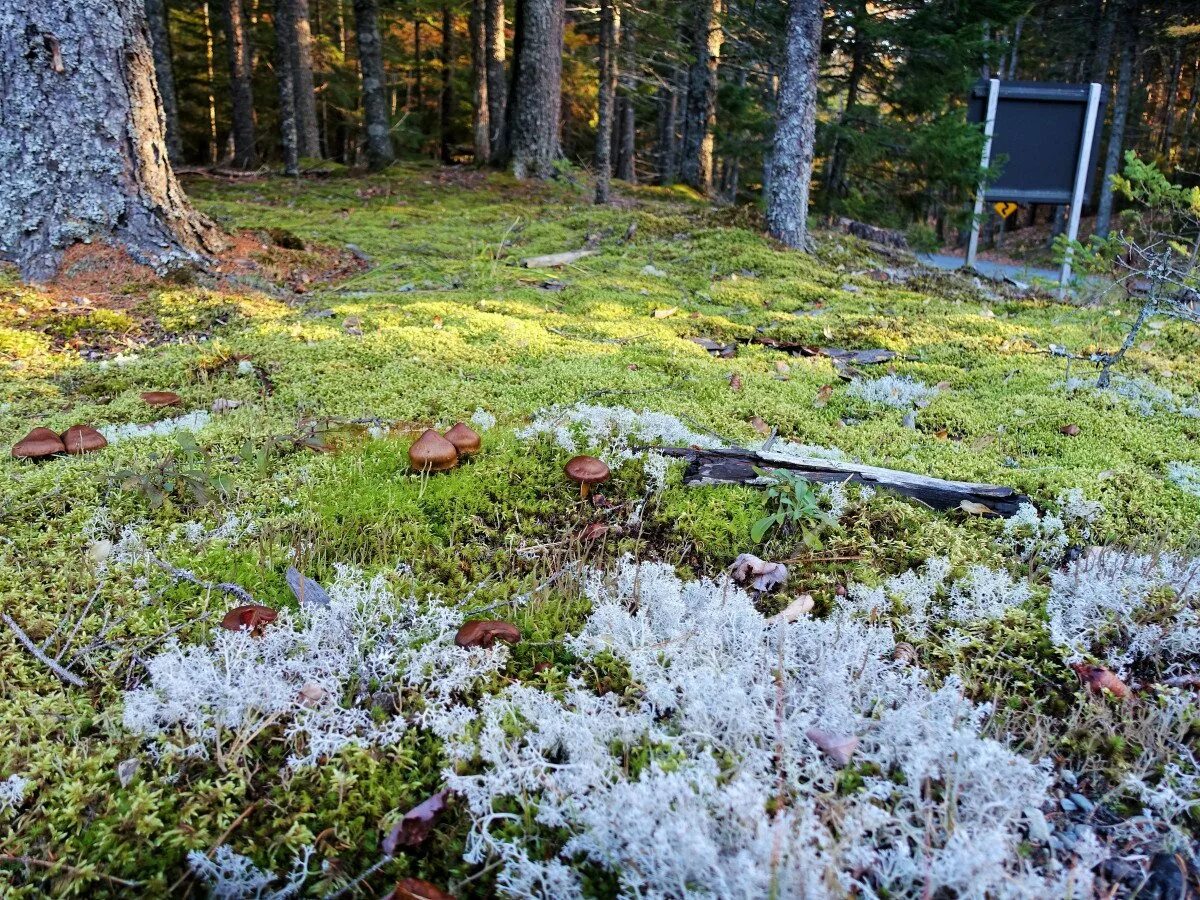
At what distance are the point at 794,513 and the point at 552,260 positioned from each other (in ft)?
19.8

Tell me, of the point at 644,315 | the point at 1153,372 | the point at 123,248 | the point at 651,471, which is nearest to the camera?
the point at 651,471

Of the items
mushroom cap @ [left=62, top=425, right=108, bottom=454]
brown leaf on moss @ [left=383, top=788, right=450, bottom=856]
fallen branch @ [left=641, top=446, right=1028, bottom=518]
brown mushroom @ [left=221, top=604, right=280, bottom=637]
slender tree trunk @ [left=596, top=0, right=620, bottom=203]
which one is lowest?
brown leaf on moss @ [left=383, top=788, right=450, bottom=856]

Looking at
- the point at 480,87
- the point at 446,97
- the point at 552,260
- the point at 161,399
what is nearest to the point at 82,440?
the point at 161,399

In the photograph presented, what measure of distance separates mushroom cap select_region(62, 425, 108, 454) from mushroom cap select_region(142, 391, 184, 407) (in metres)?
0.65

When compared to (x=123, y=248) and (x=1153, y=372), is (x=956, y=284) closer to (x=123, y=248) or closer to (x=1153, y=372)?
(x=1153, y=372)

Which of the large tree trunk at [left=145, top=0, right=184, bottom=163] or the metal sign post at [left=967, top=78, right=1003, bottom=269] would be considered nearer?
the metal sign post at [left=967, top=78, right=1003, bottom=269]

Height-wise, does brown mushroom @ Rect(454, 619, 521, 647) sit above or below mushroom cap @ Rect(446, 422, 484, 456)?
below

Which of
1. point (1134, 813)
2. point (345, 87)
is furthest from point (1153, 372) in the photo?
point (345, 87)

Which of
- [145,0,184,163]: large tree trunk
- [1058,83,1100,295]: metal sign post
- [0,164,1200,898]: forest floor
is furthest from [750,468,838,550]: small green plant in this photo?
[145,0,184,163]: large tree trunk

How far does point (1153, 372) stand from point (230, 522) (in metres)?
6.13

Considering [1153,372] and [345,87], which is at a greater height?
[345,87]

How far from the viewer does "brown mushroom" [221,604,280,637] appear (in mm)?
2156

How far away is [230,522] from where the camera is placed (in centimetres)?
281

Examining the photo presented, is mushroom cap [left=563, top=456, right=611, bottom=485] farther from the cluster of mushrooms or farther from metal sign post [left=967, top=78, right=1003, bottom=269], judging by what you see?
metal sign post [left=967, top=78, right=1003, bottom=269]
